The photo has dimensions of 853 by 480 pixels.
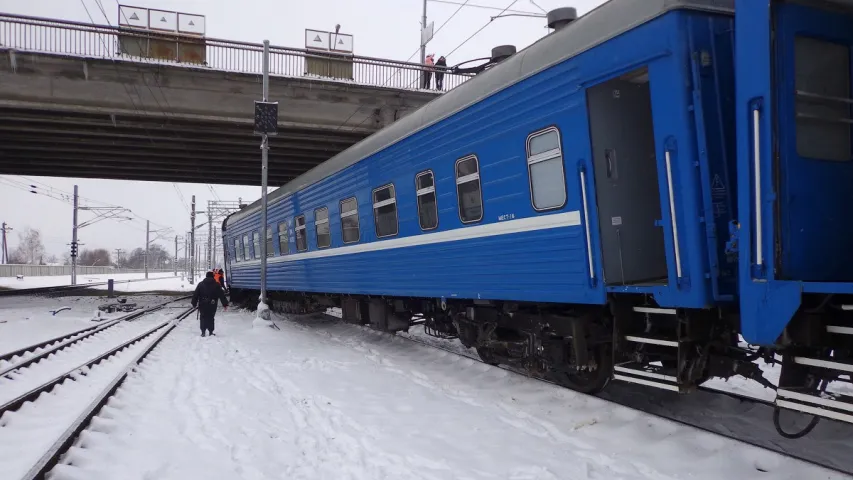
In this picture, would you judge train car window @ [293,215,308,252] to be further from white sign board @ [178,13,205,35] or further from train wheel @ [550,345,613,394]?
white sign board @ [178,13,205,35]

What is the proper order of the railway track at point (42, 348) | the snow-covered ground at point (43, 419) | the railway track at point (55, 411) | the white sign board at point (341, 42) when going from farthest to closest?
the white sign board at point (341, 42) → the railway track at point (42, 348) → the snow-covered ground at point (43, 419) → the railway track at point (55, 411)

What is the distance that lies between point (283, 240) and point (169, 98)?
7.43 meters

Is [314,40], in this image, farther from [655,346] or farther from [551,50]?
[655,346]

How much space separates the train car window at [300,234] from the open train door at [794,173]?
10364 mm

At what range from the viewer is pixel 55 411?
620cm

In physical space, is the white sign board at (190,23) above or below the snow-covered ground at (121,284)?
above

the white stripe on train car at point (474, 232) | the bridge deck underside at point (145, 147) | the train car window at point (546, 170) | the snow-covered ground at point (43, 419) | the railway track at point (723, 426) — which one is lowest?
the railway track at point (723, 426)

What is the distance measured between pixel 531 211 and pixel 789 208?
2.43 m

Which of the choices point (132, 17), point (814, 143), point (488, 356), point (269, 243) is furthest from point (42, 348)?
point (814, 143)

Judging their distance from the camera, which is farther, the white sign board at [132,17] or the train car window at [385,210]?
the white sign board at [132,17]

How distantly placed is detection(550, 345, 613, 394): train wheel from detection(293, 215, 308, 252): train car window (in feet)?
26.4

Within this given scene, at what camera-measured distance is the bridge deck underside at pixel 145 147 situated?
19.6 metres

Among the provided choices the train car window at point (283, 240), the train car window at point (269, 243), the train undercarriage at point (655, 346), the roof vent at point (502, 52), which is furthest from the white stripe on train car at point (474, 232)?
the train car window at point (269, 243)

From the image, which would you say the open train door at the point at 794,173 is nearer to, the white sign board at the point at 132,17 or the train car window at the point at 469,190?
the train car window at the point at 469,190
